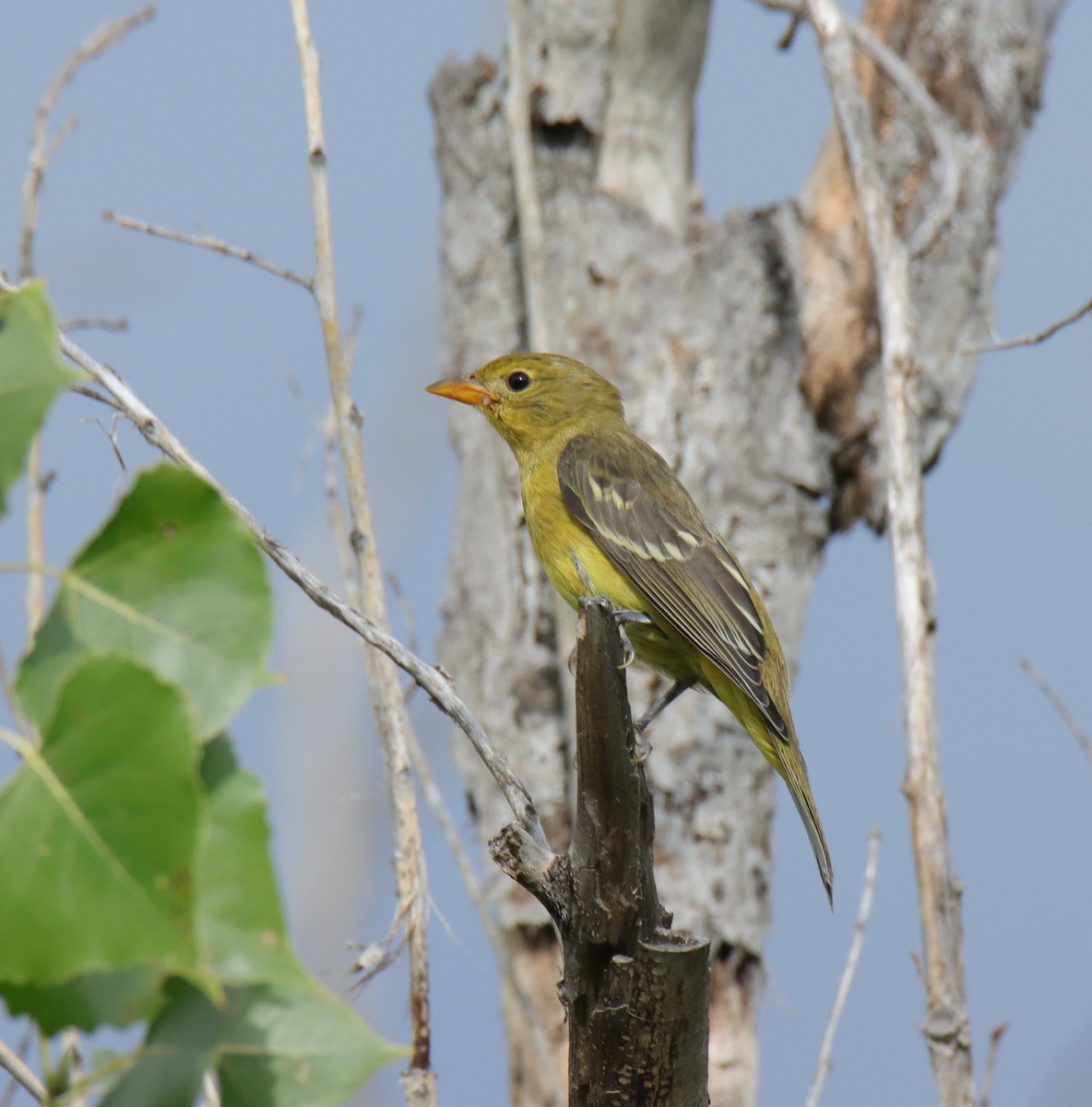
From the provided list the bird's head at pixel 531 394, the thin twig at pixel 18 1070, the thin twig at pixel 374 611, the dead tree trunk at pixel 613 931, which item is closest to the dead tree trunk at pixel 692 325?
the bird's head at pixel 531 394

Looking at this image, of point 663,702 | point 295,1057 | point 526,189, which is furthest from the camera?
point 526,189

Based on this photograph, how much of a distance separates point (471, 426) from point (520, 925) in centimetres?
199

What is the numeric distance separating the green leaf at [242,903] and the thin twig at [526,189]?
13.3 ft

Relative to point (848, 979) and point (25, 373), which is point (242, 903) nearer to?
point (25, 373)

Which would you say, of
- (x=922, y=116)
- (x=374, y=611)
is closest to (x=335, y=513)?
(x=374, y=611)

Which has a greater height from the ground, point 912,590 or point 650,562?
point 912,590

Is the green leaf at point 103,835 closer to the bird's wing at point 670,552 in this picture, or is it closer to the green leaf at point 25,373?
the green leaf at point 25,373

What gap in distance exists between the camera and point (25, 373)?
1045mm

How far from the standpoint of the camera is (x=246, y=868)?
100 centimetres

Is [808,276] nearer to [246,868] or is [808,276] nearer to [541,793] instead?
[541,793]

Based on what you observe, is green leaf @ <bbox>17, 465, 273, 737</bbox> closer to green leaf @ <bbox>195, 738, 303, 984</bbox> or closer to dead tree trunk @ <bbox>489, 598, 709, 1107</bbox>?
green leaf @ <bbox>195, 738, 303, 984</bbox>

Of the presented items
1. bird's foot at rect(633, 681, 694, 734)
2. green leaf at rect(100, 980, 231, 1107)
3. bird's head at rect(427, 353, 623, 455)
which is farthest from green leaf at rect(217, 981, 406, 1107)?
bird's head at rect(427, 353, 623, 455)

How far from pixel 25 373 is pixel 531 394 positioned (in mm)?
3647

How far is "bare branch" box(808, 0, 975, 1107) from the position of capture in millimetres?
3598
